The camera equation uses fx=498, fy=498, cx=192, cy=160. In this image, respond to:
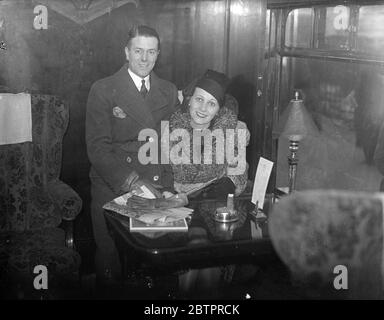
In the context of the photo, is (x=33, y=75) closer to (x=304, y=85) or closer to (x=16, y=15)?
(x=16, y=15)

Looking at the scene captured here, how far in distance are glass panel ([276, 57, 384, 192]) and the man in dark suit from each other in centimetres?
52

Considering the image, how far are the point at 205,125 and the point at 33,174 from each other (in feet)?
2.34

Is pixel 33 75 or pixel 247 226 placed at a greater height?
pixel 33 75

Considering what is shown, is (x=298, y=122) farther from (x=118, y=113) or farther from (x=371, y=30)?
(x=118, y=113)

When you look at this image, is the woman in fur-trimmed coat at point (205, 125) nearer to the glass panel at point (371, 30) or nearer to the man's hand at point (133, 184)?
the man's hand at point (133, 184)

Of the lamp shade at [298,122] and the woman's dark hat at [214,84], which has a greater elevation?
the woman's dark hat at [214,84]

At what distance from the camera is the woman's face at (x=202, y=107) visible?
1853mm

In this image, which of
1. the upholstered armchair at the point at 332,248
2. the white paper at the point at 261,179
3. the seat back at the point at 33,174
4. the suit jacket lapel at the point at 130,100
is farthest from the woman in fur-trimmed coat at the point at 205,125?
the seat back at the point at 33,174

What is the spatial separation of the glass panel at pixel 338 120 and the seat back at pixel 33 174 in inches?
36.7

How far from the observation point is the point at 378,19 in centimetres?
163

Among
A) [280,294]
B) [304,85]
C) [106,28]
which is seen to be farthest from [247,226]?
[106,28]

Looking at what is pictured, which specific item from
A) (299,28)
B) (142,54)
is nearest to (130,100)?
(142,54)

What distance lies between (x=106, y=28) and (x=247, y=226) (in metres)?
0.88
